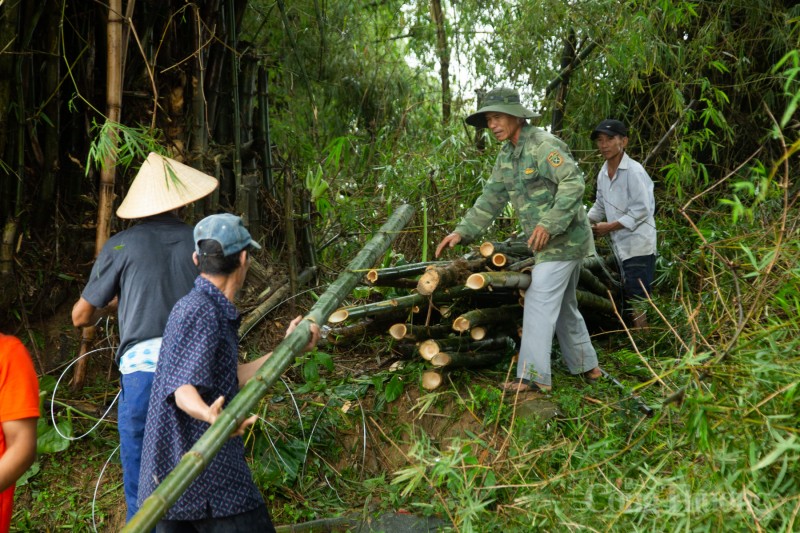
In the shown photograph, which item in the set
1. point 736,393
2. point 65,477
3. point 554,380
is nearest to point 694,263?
point 554,380

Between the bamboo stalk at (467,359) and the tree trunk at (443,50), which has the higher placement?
the tree trunk at (443,50)

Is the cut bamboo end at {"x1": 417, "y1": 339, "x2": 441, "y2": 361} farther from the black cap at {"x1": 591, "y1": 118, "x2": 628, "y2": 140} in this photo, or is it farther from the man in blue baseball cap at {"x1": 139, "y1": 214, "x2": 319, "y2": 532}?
the black cap at {"x1": 591, "y1": 118, "x2": 628, "y2": 140}

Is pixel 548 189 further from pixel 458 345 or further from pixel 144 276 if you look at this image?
pixel 144 276

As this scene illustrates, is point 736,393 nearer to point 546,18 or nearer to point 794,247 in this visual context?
point 794,247

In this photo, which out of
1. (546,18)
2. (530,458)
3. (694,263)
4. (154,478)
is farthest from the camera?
(546,18)

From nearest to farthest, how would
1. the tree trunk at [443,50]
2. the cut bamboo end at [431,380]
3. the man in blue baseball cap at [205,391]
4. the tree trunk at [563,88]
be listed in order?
1. the man in blue baseball cap at [205,391]
2. the cut bamboo end at [431,380]
3. the tree trunk at [563,88]
4. the tree trunk at [443,50]

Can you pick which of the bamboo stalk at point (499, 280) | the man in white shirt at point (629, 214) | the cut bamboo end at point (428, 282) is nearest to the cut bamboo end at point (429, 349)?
the cut bamboo end at point (428, 282)

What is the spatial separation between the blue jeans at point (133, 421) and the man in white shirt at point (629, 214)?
3.36 metres

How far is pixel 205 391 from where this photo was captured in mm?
2820

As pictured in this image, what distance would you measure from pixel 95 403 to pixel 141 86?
76.3 inches

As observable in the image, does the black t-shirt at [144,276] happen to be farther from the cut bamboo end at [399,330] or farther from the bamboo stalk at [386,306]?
the cut bamboo end at [399,330]

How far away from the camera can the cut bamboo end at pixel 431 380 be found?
473 cm

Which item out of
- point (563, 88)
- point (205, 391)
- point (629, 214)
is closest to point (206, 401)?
point (205, 391)

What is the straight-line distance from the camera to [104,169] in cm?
447
